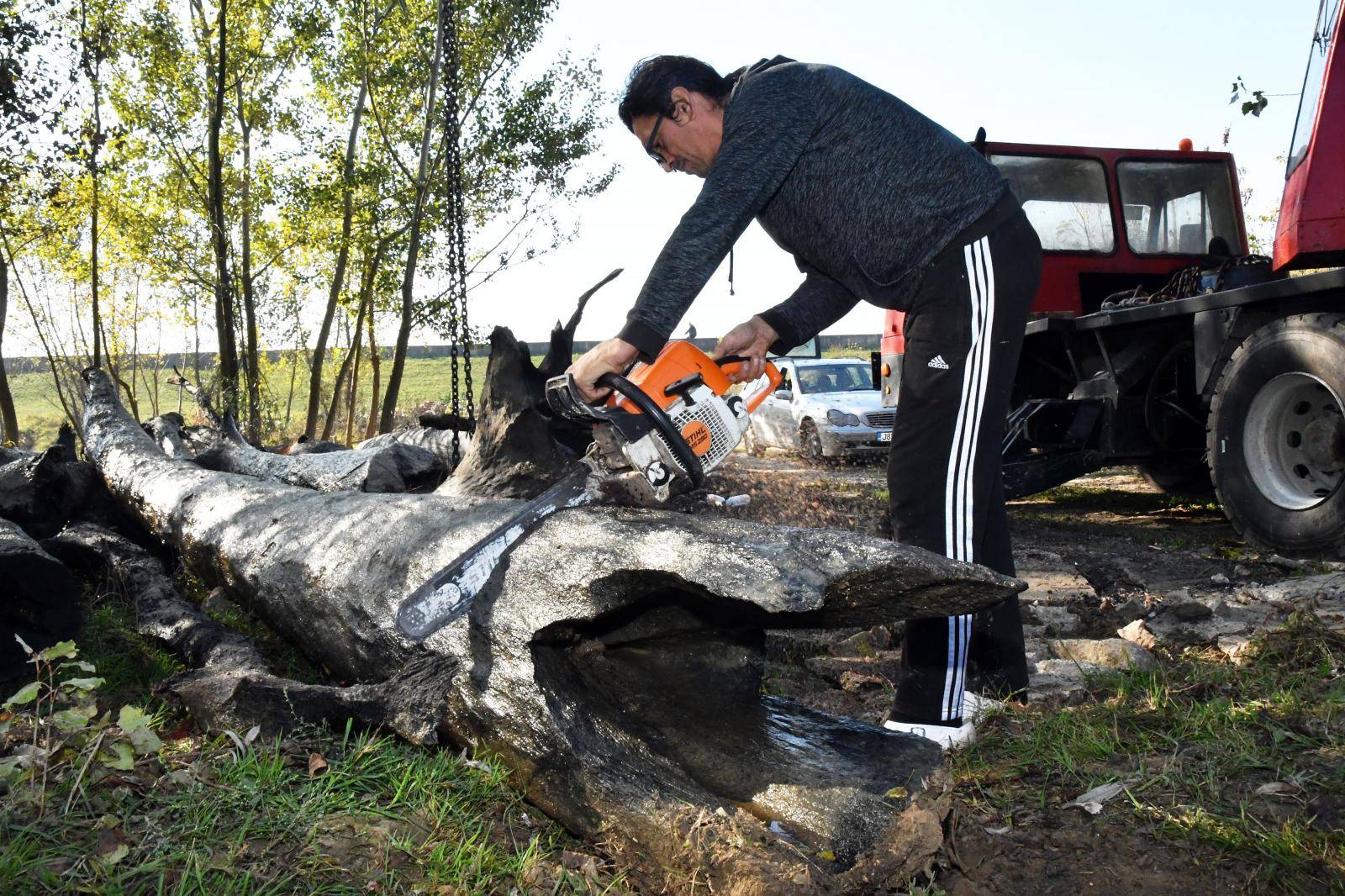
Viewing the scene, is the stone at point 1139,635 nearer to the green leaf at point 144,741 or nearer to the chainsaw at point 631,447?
the chainsaw at point 631,447

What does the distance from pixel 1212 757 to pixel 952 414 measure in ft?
3.34

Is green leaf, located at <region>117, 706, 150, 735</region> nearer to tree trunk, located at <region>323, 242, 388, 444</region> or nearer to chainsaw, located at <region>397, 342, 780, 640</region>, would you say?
chainsaw, located at <region>397, 342, 780, 640</region>

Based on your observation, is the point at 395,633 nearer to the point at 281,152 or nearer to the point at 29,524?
the point at 29,524

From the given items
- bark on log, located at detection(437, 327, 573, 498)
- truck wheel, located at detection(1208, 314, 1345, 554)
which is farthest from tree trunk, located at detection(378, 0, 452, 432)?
truck wheel, located at detection(1208, 314, 1345, 554)

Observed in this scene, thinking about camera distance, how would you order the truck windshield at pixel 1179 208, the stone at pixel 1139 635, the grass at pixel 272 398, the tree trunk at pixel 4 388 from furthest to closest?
the grass at pixel 272 398 → the tree trunk at pixel 4 388 → the truck windshield at pixel 1179 208 → the stone at pixel 1139 635

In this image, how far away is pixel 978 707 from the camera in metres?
2.67

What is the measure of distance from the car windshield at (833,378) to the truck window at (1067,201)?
21.8 feet

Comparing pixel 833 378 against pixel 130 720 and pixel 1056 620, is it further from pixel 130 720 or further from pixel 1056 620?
pixel 130 720

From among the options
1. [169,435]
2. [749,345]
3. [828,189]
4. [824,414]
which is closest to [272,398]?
[824,414]

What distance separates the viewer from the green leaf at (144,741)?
2002 mm

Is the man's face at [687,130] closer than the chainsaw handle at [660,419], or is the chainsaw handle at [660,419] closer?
the chainsaw handle at [660,419]

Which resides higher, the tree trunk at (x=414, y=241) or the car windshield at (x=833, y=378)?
the tree trunk at (x=414, y=241)

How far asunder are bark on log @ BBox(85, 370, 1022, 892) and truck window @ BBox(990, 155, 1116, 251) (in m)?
6.06

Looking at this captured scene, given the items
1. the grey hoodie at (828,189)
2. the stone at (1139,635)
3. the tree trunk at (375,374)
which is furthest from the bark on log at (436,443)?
the tree trunk at (375,374)
